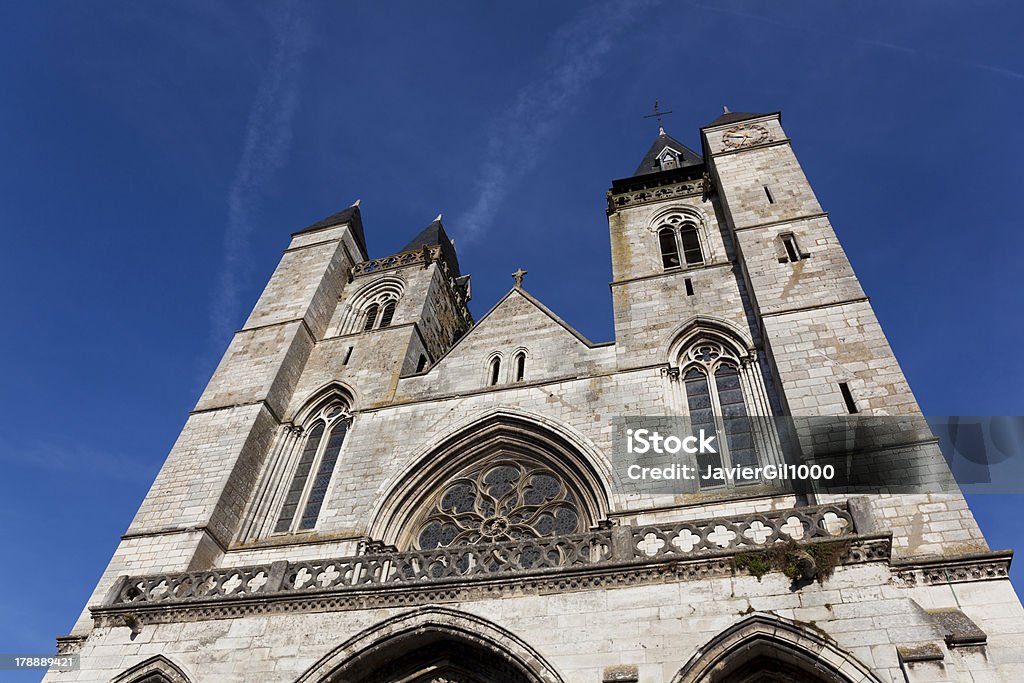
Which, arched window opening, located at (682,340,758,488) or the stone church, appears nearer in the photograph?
the stone church

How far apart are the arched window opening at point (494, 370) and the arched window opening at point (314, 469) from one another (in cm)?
255

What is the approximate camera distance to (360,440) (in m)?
11.5

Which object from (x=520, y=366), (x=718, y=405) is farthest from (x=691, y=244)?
(x=718, y=405)

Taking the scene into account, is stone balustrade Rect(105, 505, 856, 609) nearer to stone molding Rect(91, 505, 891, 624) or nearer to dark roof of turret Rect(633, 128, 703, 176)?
stone molding Rect(91, 505, 891, 624)

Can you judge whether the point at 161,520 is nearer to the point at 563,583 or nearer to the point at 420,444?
the point at 420,444

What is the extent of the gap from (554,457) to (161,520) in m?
5.79

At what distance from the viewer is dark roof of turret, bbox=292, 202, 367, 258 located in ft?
56.0

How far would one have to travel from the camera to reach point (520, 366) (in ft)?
39.8

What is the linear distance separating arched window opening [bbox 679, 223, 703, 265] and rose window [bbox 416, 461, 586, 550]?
5317 mm

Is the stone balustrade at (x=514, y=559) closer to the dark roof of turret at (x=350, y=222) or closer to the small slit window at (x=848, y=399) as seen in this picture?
the small slit window at (x=848, y=399)

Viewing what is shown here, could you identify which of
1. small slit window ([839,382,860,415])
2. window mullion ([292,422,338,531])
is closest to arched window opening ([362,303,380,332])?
window mullion ([292,422,338,531])

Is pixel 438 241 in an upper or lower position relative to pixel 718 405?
upper

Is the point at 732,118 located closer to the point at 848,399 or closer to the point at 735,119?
the point at 735,119

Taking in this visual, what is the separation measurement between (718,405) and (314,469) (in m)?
6.46
